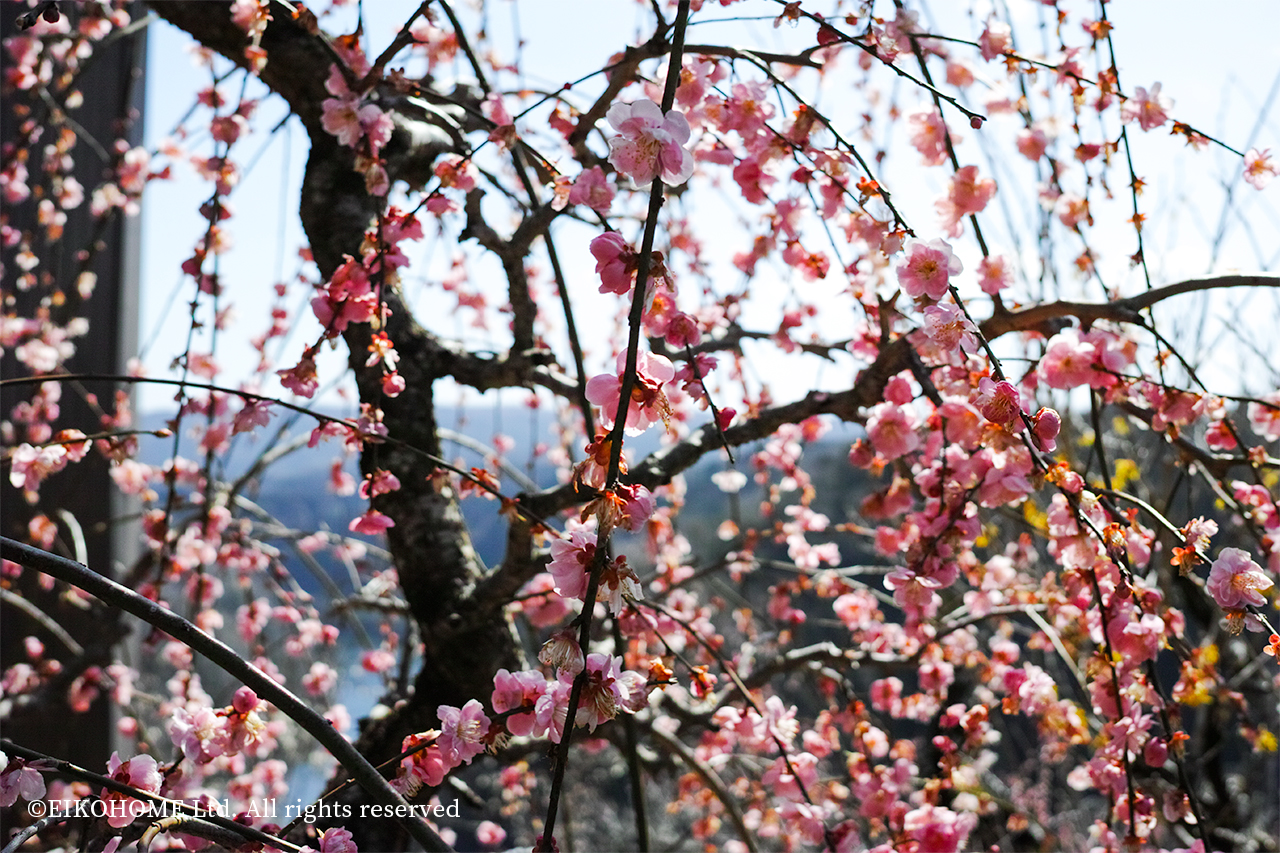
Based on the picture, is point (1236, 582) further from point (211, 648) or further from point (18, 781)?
point (18, 781)

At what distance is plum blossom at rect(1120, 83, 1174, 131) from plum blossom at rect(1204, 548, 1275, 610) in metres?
0.74

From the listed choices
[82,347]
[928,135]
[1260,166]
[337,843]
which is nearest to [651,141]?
[337,843]

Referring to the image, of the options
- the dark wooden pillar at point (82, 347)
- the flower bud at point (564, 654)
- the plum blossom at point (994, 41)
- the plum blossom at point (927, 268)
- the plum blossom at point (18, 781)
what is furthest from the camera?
the dark wooden pillar at point (82, 347)

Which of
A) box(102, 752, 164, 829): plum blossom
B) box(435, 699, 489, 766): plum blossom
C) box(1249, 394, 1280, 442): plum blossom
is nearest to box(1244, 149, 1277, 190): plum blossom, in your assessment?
box(1249, 394, 1280, 442): plum blossom

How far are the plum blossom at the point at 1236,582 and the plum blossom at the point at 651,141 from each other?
2.02 ft

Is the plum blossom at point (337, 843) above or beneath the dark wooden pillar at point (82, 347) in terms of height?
beneath

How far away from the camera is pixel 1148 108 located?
129cm

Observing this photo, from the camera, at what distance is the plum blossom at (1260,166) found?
1.28 m

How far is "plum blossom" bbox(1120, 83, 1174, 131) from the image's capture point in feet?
4.22

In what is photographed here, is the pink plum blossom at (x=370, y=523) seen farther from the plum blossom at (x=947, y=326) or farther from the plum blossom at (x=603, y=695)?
the plum blossom at (x=947, y=326)

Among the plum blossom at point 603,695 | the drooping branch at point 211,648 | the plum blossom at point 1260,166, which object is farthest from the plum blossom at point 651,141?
the plum blossom at point 1260,166

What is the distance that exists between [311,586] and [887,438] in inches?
247

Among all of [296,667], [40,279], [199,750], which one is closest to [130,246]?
[40,279]

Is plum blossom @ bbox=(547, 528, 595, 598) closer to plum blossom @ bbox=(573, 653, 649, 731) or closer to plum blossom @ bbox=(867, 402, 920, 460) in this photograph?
plum blossom @ bbox=(573, 653, 649, 731)
